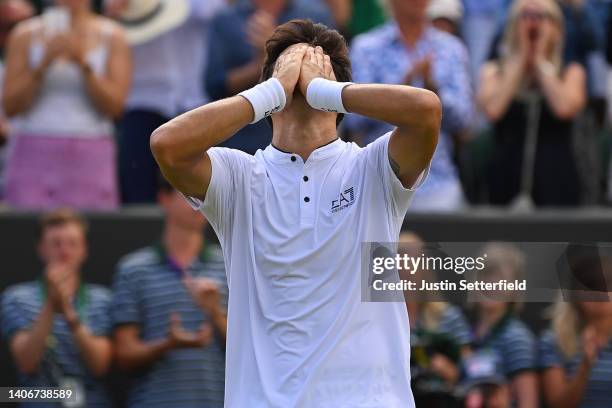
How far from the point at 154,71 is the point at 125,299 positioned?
1.51 m

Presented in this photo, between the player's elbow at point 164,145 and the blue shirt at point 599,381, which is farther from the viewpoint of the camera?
the blue shirt at point 599,381

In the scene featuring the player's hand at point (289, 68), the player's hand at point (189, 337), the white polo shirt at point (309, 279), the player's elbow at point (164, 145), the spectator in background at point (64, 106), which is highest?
the spectator in background at point (64, 106)

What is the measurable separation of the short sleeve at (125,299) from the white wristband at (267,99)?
3307mm

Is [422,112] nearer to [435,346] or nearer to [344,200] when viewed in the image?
[344,200]

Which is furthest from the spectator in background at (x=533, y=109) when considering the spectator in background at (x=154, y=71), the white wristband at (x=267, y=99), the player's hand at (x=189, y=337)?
the white wristband at (x=267, y=99)

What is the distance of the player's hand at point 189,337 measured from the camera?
6.80 meters

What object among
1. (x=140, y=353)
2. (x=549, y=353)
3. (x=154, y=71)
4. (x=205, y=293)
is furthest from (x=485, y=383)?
(x=154, y=71)

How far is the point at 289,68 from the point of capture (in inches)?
153

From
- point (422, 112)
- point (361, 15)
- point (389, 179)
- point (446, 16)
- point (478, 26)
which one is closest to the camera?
point (422, 112)

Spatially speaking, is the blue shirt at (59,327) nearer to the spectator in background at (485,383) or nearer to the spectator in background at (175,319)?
the spectator in background at (175,319)

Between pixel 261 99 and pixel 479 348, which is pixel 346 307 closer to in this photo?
pixel 261 99

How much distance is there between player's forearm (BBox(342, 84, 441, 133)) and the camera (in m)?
3.71

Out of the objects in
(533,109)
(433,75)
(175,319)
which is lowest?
(175,319)

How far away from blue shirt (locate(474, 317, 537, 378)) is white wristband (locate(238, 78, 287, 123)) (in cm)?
325
